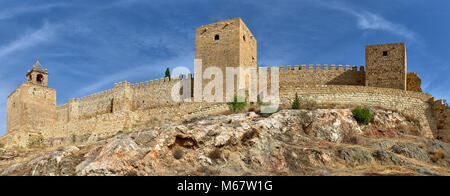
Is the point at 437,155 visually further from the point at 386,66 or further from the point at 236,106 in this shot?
the point at 386,66

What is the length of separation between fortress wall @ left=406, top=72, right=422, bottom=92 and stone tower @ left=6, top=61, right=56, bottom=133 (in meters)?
27.7

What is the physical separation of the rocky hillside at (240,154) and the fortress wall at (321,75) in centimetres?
1018

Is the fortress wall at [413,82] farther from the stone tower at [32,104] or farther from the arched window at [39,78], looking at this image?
the arched window at [39,78]

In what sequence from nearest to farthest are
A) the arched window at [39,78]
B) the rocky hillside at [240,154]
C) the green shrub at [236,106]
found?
the rocky hillside at [240,154] → the green shrub at [236,106] → the arched window at [39,78]

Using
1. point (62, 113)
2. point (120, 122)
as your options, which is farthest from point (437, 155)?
point (62, 113)

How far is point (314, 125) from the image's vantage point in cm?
1727

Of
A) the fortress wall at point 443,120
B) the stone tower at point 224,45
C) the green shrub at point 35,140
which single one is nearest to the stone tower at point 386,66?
the fortress wall at point 443,120

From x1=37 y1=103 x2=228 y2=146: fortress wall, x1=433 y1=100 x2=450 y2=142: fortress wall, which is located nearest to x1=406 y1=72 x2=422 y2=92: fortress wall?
x1=433 y1=100 x2=450 y2=142: fortress wall

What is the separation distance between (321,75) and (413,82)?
554 centimetres

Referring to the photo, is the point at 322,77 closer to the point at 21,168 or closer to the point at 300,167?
the point at 300,167

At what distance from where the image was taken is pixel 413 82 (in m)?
25.4

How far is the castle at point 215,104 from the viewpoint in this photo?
2194cm

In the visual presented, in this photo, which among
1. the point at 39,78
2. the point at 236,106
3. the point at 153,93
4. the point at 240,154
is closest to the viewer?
the point at 240,154

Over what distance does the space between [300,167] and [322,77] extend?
48.7 ft
